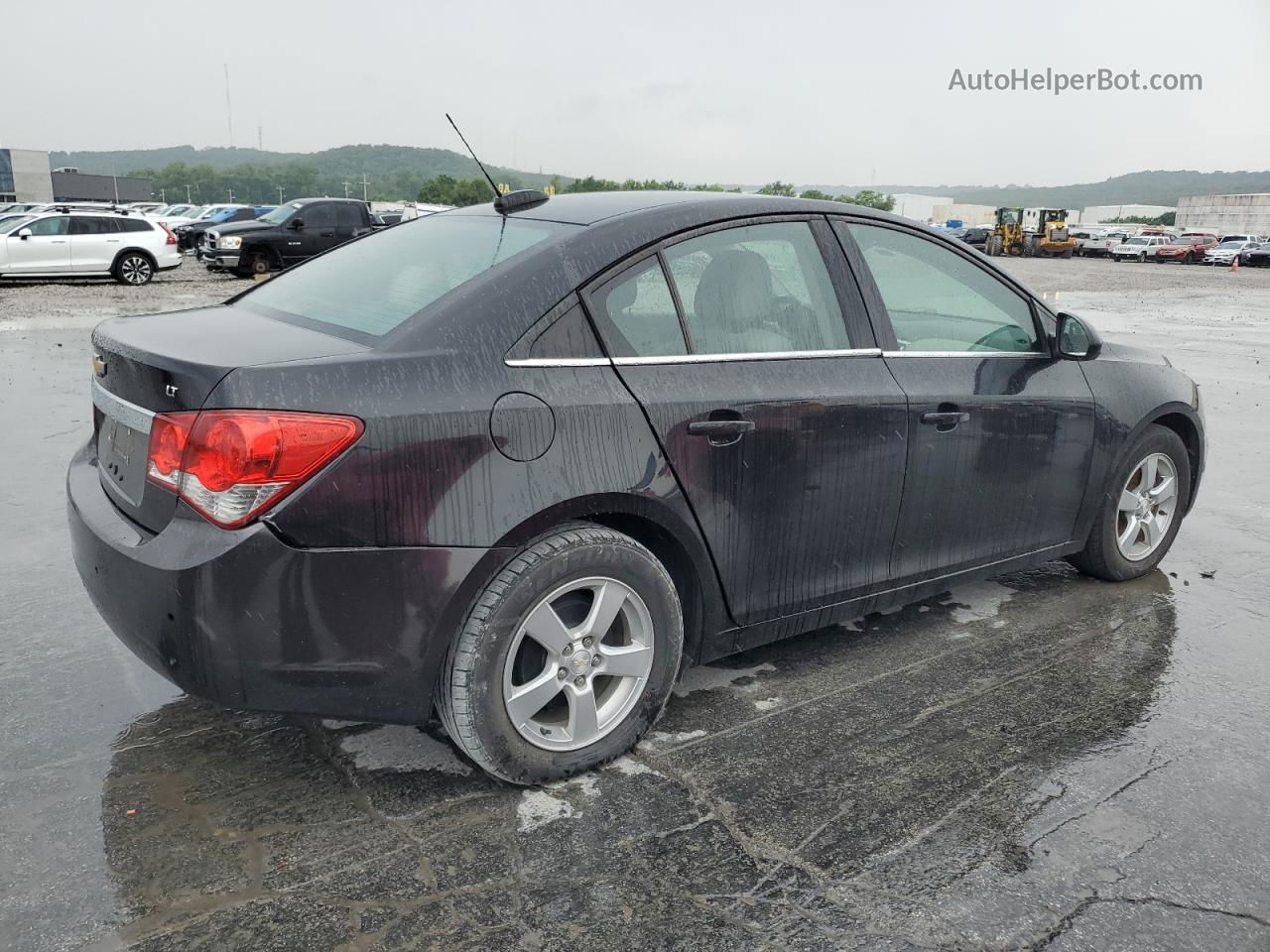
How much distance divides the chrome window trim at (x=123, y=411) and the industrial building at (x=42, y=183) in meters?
123

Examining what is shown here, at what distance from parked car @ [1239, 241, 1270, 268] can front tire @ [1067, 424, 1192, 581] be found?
51.6 metres

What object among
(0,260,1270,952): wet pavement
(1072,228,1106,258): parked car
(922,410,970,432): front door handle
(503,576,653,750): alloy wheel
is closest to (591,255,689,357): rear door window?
(503,576,653,750): alloy wheel

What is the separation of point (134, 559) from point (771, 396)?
179 centimetres

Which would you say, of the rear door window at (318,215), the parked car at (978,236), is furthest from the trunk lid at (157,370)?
the parked car at (978,236)

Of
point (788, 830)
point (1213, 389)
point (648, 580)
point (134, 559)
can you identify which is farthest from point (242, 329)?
point (1213, 389)

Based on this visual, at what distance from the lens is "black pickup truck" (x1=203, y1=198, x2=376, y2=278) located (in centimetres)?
2205

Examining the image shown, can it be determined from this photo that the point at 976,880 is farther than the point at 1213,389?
No

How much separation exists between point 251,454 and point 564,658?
3.21 feet

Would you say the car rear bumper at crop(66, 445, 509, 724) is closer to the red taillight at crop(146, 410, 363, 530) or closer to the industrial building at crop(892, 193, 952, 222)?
the red taillight at crop(146, 410, 363, 530)

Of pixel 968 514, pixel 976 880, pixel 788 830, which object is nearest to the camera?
pixel 976 880

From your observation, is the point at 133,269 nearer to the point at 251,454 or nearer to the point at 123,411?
the point at 123,411

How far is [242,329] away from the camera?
2986 mm

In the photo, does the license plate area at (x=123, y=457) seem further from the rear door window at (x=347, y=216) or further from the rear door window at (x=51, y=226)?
the rear door window at (x=347, y=216)

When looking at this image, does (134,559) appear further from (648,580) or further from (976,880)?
(976,880)
